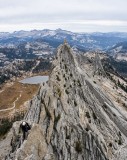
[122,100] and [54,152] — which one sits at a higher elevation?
[54,152]

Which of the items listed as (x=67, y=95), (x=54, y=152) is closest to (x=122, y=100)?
(x=67, y=95)

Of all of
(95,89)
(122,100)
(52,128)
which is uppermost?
(52,128)

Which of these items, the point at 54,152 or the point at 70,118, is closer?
the point at 54,152

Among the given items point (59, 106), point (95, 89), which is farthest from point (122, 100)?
point (59, 106)

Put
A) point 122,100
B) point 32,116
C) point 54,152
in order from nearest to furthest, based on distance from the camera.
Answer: point 54,152, point 32,116, point 122,100

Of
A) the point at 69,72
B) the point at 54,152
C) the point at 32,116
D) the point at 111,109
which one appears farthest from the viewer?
the point at 111,109

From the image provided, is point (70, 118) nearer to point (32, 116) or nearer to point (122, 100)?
point (32, 116)
